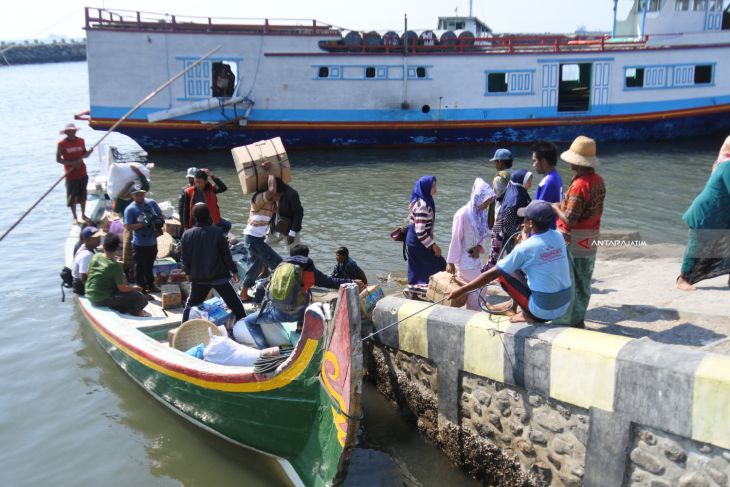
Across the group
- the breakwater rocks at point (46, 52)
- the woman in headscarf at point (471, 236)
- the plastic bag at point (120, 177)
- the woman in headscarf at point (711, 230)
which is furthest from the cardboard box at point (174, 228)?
the breakwater rocks at point (46, 52)

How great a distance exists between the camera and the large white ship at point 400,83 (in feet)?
65.1

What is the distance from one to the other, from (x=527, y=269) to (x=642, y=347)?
38.5 inches

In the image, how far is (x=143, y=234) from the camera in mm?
8211

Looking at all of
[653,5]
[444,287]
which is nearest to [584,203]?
[444,287]

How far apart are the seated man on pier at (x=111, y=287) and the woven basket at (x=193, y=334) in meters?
1.28

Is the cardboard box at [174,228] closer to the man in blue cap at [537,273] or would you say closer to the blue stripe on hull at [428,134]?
the man in blue cap at [537,273]

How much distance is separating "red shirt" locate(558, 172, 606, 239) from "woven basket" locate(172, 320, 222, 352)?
3552 millimetres

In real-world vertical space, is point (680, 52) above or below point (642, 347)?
above

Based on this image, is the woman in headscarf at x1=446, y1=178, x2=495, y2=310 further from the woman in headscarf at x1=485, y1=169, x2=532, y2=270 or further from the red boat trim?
the red boat trim

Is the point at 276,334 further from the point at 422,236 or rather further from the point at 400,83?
the point at 400,83

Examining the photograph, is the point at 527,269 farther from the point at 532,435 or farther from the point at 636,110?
the point at 636,110

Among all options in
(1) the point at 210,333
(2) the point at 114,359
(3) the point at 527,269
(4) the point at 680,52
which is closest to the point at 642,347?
(3) the point at 527,269

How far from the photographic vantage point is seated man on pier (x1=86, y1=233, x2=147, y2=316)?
25.1 ft

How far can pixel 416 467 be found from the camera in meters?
6.02
